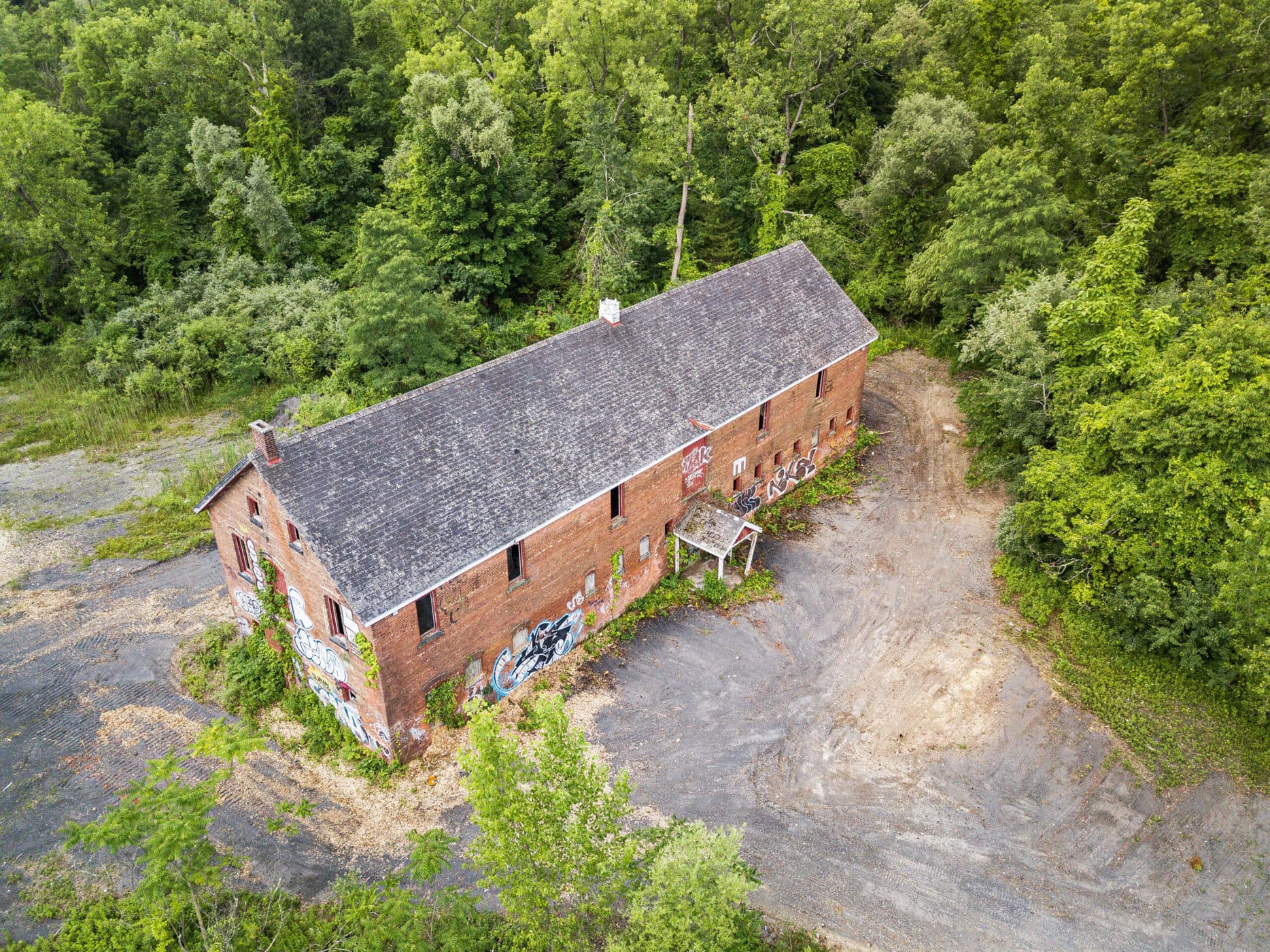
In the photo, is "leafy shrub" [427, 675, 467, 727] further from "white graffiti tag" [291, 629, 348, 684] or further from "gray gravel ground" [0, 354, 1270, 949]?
"white graffiti tag" [291, 629, 348, 684]

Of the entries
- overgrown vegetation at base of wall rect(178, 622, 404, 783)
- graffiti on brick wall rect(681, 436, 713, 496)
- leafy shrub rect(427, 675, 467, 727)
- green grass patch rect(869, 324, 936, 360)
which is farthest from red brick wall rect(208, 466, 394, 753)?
green grass patch rect(869, 324, 936, 360)

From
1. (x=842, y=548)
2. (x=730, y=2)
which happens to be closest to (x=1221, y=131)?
(x=842, y=548)

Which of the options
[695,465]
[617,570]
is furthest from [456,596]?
[695,465]

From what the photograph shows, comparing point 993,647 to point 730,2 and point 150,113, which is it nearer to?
point 730,2

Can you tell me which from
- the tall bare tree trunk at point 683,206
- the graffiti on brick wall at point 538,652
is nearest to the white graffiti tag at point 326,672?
the graffiti on brick wall at point 538,652

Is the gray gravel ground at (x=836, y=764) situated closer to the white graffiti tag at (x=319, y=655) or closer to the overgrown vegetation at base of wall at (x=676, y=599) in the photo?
the overgrown vegetation at base of wall at (x=676, y=599)

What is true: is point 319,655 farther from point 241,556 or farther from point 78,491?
point 78,491
